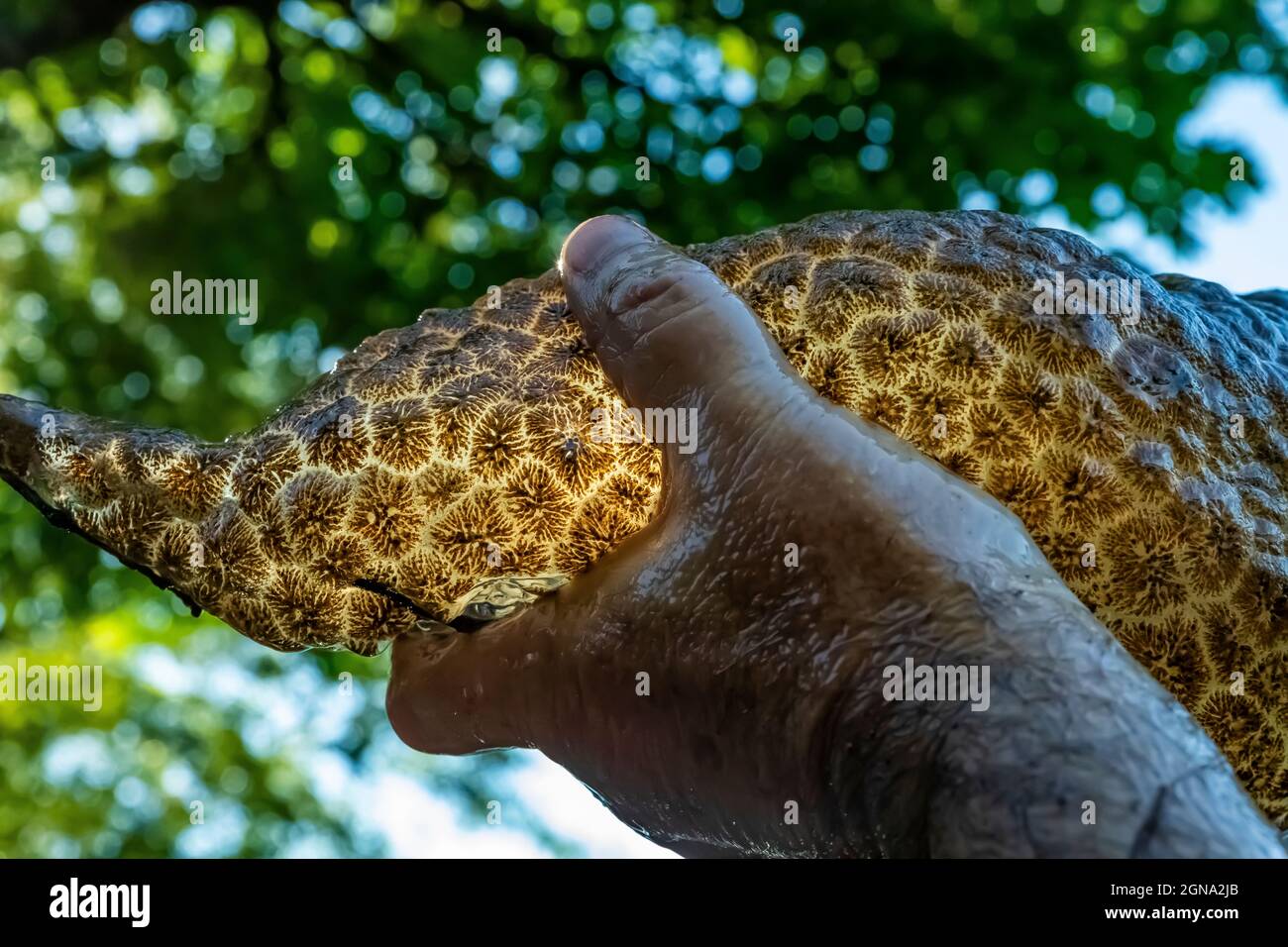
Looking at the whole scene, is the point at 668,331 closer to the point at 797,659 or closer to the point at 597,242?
the point at 597,242

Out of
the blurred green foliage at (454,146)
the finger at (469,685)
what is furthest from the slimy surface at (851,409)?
the blurred green foliage at (454,146)

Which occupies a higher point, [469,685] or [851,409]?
[851,409]

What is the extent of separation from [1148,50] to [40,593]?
4737mm

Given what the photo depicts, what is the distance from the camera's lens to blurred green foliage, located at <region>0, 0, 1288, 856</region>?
11.5 ft

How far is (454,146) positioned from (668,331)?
313 centimetres

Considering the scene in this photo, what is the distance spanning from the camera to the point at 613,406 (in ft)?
3.62

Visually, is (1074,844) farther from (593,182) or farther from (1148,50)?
(1148,50)

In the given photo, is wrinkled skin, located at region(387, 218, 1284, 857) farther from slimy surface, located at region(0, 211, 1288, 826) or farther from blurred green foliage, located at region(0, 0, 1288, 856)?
blurred green foliage, located at region(0, 0, 1288, 856)

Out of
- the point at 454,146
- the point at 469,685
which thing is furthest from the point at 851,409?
the point at 454,146

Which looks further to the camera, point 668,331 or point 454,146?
point 454,146

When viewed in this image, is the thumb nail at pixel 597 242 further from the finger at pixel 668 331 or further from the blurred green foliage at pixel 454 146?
the blurred green foliage at pixel 454 146

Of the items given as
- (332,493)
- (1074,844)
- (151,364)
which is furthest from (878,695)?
(151,364)

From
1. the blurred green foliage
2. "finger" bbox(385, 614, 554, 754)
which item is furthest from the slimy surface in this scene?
the blurred green foliage

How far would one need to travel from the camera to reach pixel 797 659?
0.88m
